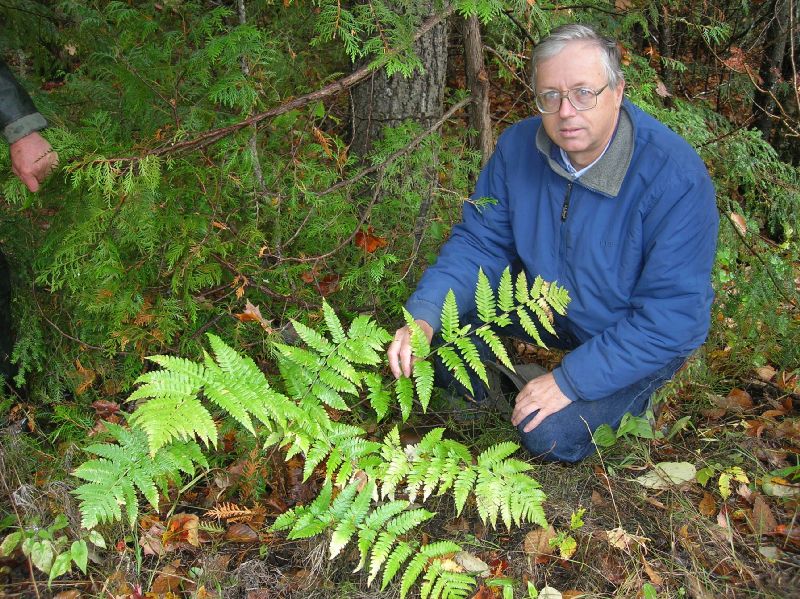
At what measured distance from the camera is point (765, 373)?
13.8ft

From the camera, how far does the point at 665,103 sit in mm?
5750

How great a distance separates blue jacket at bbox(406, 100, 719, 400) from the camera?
9.95 ft

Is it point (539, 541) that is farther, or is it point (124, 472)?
point (539, 541)

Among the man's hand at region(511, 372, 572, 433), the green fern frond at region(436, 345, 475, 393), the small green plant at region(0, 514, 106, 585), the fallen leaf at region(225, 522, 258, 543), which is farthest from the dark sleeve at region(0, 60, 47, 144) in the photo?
the man's hand at region(511, 372, 572, 433)

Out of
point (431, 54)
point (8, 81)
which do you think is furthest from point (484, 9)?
point (8, 81)

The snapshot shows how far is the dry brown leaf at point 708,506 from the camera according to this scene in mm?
3135

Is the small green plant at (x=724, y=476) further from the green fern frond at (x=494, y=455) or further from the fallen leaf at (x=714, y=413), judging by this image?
the green fern frond at (x=494, y=455)

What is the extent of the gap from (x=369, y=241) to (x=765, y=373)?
2.70 metres

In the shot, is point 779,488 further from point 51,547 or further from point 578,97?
point 51,547

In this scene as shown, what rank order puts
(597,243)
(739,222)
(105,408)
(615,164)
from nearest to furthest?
(615,164), (597,243), (105,408), (739,222)

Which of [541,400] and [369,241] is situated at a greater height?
[369,241]

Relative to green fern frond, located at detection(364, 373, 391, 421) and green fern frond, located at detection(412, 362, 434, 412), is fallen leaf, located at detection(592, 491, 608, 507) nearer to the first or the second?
green fern frond, located at detection(412, 362, 434, 412)

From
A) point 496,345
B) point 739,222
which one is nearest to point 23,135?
point 496,345

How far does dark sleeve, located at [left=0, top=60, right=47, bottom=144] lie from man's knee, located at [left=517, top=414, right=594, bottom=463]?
2934mm
